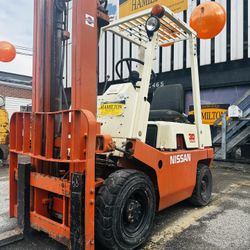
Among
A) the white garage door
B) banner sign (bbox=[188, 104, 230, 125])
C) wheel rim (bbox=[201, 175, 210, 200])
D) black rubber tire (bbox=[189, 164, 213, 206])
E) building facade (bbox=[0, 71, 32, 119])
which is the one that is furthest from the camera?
the white garage door

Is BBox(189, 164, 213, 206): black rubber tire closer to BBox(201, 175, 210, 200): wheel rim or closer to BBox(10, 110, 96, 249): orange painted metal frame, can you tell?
BBox(201, 175, 210, 200): wheel rim

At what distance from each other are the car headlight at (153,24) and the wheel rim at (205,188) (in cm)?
234

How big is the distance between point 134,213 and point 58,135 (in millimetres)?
1086

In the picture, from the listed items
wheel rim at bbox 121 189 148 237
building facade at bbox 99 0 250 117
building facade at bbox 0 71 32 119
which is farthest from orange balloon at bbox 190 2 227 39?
building facade at bbox 0 71 32 119

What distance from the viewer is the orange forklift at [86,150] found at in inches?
95.3

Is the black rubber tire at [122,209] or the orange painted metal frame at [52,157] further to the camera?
the black rubber tire at [122,209]

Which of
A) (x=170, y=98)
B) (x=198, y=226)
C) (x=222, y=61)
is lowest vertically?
(x=198, y=226)

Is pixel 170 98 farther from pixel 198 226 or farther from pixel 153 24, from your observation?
pixel 198 226

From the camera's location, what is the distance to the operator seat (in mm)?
3920

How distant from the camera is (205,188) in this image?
14.4 ft

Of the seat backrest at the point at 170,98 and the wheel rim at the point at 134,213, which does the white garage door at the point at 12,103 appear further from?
the wheel rim at the point at 134,213

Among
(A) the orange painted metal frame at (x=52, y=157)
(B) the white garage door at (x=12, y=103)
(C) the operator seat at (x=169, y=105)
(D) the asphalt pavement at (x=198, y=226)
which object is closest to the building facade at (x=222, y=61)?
(D) the asphalt pavement at (x=198, y=226)

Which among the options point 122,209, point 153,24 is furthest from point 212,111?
point 122,209

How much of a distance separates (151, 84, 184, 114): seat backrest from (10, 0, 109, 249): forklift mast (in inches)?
63.6
